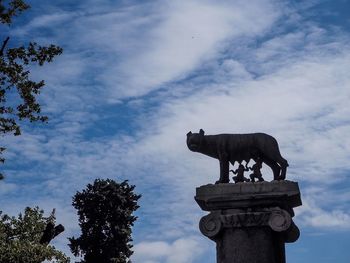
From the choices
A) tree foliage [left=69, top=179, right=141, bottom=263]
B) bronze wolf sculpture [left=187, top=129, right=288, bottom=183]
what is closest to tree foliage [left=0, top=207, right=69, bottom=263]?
tree foliage [left=69, top=179, right=141, bottom=263]

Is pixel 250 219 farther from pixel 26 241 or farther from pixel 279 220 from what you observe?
pixel 26 241

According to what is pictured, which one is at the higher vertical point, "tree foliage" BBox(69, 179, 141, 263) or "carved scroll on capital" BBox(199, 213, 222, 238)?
"tree foliage" BBox(69, 179, 141, 263)

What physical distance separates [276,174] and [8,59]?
11.0m

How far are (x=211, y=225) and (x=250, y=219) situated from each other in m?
0.67

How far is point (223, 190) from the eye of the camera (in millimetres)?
8438

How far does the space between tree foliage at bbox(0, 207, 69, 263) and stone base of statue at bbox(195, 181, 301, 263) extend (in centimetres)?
2074

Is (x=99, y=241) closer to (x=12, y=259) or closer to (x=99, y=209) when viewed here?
(x=99, y=209)

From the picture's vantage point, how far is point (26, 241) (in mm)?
28969

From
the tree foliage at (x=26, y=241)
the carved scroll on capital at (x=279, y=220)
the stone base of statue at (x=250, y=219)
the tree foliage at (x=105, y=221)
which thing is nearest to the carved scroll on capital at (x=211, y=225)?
the stone base of statue at (x=250, y=219)

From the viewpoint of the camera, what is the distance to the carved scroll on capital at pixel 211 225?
8.30 meters

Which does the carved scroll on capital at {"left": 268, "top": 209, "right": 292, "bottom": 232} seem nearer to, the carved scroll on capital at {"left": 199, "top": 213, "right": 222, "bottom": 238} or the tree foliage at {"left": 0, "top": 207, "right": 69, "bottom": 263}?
the carved scroll on capital at {"left": 199, "top": 213, "right": 222, "bottom": 238}

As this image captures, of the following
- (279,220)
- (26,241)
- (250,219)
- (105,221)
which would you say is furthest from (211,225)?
(105,221)

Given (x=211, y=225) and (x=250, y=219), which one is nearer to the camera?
(x=250, y=219)

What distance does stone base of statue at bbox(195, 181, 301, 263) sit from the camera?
26.6 feet
